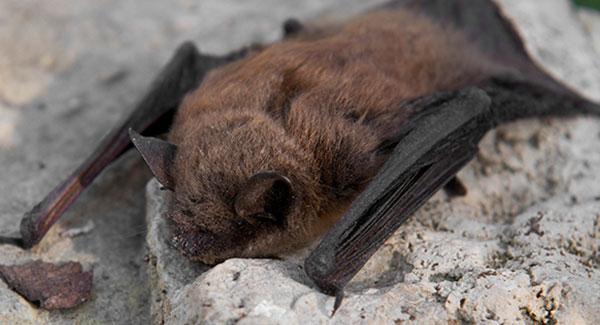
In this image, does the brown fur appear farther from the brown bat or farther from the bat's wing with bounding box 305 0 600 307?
the bat's wing with bounding box 305 0 600 307

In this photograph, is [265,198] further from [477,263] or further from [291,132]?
[477,263]

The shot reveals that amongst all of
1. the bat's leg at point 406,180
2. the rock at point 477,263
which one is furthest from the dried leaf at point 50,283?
the bat's leg at point 406,180

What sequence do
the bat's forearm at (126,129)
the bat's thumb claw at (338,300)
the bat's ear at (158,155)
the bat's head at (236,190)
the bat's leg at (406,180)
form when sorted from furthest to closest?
the bat's forearm at (126,129) < the bat's ear at (158,155) < the bat's head at (236,190) < the bat's leg at (406,180) < the bat's thumb claw at (338,300)

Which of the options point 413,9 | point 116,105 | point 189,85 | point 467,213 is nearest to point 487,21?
point 413,9

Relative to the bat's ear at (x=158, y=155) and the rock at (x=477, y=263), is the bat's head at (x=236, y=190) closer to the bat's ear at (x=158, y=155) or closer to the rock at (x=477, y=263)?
the bat's ear at (x=158, y=155)

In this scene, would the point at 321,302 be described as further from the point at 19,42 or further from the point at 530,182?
the point at 19,42

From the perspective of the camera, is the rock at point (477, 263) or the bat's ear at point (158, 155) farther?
the bat's ear at point (158, 155)
